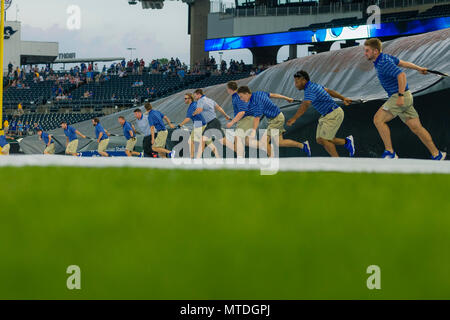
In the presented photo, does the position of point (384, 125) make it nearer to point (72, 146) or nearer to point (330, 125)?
point (330, 125)

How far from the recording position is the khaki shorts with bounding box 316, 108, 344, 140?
380 inches

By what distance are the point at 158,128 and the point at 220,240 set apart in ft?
38.3

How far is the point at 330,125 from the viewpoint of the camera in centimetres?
969

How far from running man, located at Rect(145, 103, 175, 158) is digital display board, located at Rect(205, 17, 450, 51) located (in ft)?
61.7

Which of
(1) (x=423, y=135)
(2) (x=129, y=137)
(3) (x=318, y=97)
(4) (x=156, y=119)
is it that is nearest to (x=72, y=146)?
(2) (x=129, y=137)

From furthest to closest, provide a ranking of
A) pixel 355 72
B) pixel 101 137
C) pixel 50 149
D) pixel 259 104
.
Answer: pixel 50 149, pixel 101 137, pixel 355 72, pixel 259 104

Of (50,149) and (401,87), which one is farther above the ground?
(401,87)

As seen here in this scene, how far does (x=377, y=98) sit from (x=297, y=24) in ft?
103

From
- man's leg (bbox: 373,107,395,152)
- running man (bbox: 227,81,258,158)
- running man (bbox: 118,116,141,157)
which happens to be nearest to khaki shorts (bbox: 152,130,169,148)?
running man (bbox: 118,116,141,157)

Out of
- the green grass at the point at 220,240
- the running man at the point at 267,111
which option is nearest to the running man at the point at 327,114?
the running man at the point at 267,111

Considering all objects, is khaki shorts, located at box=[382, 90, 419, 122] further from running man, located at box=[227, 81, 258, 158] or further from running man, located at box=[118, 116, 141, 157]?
running man, located at box=[118, 116, 141, 157]

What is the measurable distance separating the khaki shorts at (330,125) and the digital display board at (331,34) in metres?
21.6

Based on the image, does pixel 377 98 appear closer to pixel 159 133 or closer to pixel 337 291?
pixel 159 133

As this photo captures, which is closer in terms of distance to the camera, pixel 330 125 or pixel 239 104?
pixel 330 125
